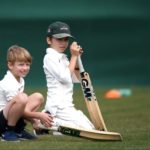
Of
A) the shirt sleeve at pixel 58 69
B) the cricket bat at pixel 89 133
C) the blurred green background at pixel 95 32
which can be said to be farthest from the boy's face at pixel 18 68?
the blurred green background at pixel 95 32

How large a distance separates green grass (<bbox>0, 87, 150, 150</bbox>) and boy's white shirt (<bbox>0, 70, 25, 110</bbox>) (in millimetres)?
432

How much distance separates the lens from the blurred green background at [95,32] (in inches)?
543

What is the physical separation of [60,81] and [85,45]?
6271 millimetres

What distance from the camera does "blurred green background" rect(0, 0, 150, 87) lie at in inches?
543

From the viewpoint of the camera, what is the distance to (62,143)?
680 cm

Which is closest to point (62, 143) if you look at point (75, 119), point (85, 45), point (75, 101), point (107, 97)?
point (75, 119)

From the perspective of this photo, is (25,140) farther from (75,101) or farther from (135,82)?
(135,82)

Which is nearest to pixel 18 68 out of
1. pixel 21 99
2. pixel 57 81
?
pixel 21 99

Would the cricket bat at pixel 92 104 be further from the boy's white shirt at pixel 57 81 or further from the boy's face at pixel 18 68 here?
the boy's face at pixel 18 68

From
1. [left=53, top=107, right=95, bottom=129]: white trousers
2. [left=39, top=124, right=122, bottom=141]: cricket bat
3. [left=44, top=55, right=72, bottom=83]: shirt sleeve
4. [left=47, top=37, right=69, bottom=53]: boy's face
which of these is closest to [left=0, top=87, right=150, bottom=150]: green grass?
[left=39, top=124, right=122, bottom=141]: cricket bat

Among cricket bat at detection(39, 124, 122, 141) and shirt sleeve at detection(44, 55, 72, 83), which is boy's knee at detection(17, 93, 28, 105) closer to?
cricket bat at detection(39, 124, 122, 141)

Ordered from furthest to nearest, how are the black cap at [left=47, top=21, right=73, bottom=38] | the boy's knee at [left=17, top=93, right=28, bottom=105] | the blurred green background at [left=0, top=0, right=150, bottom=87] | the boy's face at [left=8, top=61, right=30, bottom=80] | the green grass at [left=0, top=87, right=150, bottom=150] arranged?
1. the blurred green background at [left=0, top=0, right=150, bottom=87]
2. the black cap at [left=47, top=21, right=73, bottom=38]
3. the boy's face at [left=8, top=61, right=30, bottom=80]
4. the boy's knee at [left=17, top=93, right=28, bottom=105]
5. the green grass at [left=0, top=87, right=150, bottom=150]

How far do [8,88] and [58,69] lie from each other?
67 cm

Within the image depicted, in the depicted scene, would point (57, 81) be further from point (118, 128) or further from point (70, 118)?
point (118, 128)
